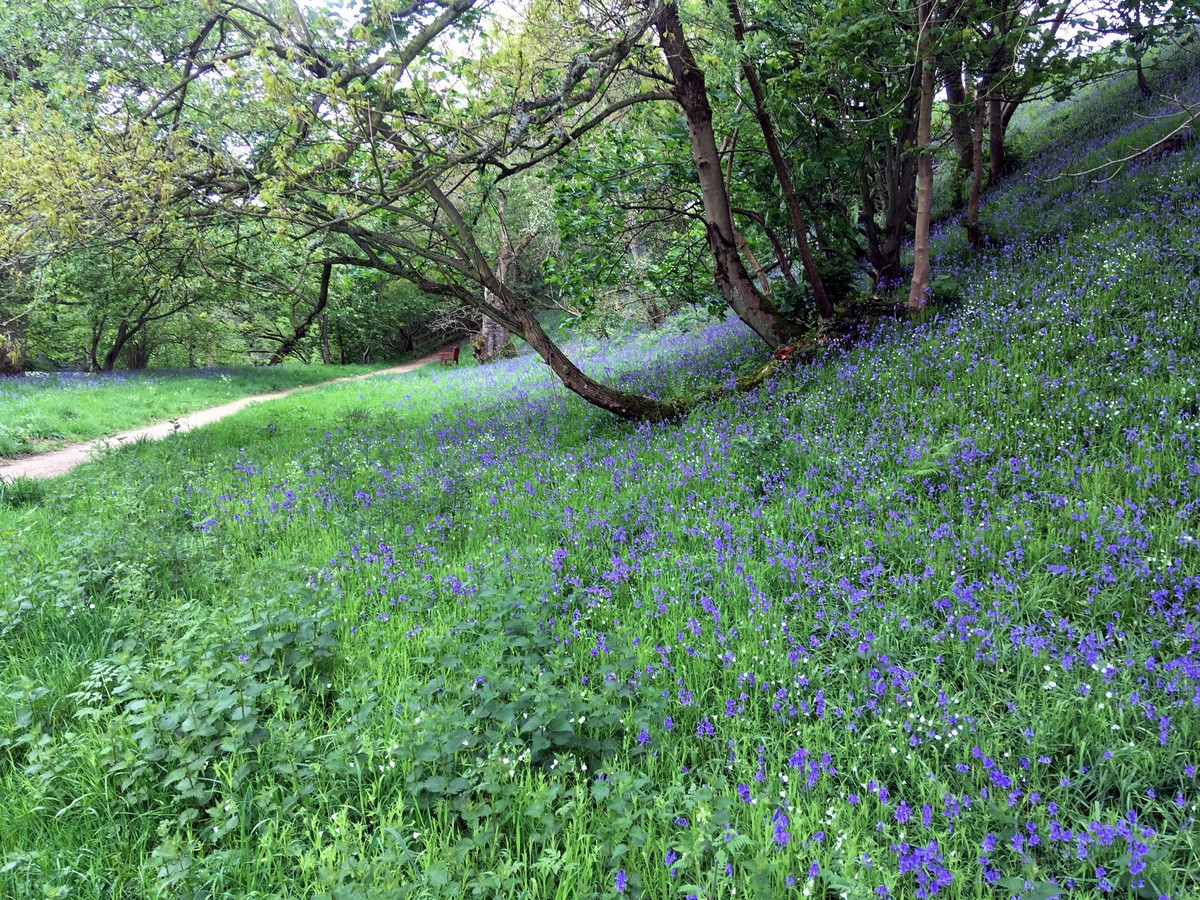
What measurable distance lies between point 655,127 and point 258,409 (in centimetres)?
1185

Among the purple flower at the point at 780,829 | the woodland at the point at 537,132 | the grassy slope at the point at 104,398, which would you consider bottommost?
the purple flower at the point at 780,829

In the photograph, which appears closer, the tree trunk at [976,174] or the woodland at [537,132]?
the woodland at [537,132]

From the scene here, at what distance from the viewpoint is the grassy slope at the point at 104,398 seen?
11609 millimetres

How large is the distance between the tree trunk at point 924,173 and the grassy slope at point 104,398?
1564 cm

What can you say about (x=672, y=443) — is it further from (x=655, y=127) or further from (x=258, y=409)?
(x=258, y=409)

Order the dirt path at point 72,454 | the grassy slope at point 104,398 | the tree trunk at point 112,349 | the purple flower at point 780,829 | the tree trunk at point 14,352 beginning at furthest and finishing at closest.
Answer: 1. the tree trunk at point 112,349
2. the tree trunk at point 14,352
3. the grassy slope at point 104,398
4. the dirt path at point 72,454
5. the purple flower at point 780,829

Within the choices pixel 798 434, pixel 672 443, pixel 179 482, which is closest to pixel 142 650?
pixel 179 482

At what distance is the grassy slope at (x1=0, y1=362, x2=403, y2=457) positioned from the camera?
11609 mm

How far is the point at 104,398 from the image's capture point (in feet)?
48.8

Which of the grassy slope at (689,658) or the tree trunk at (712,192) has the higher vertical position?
the tree trunk at (712,192)

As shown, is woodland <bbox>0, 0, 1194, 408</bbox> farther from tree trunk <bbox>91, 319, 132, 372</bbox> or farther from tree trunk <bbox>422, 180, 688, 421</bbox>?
tree trunk <bbox>91, 319, 132, 372</bbox>

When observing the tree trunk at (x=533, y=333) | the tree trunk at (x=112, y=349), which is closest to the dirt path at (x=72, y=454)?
the tree trunk at (x=533, y=333)

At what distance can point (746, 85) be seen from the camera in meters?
9.11

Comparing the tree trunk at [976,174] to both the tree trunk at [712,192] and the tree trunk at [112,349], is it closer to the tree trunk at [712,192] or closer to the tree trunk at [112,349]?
the tree trunk at [712,192]
